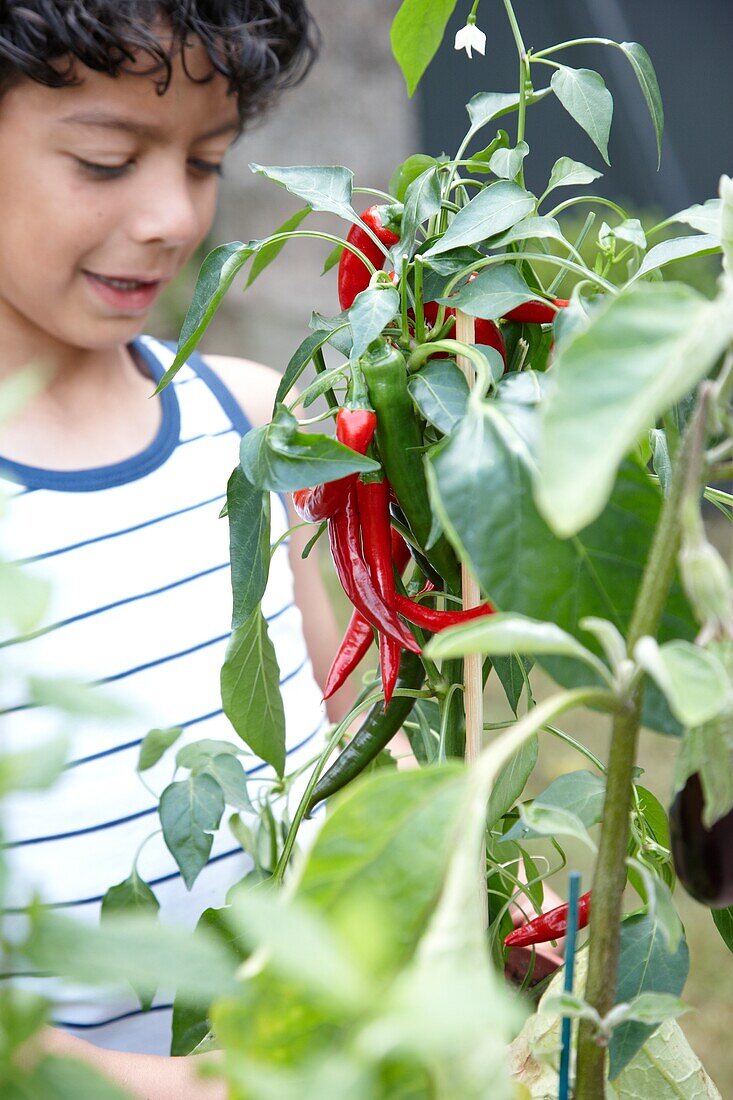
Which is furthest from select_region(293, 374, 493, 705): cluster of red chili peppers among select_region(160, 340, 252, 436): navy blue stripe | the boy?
select_region(160, 340, 252, 436): navy blue stripe

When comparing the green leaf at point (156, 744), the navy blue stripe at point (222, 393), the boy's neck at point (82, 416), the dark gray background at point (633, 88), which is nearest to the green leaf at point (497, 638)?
the green leaf at point (156, 744)

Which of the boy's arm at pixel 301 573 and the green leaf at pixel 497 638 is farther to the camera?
the boy's arm at pixel 301 573

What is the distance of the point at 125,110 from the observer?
2.82 ft

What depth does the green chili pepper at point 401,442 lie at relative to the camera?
47 cm

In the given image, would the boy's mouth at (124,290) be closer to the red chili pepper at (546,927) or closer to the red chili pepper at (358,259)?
the red chili pepper at (358,259)

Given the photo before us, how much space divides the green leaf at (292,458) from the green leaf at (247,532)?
21 mm

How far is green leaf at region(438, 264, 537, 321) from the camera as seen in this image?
0.43 metres

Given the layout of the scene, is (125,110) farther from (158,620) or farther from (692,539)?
(692,539)

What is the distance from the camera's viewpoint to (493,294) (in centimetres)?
43

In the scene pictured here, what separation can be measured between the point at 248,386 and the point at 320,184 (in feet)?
2.57

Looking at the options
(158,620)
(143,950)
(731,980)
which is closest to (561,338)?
(143,950)

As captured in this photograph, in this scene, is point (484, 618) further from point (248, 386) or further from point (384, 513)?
point (248, 386)

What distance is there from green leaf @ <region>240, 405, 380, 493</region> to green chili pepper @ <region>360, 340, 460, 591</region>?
0.05m

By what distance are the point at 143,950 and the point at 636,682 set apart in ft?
0.51
